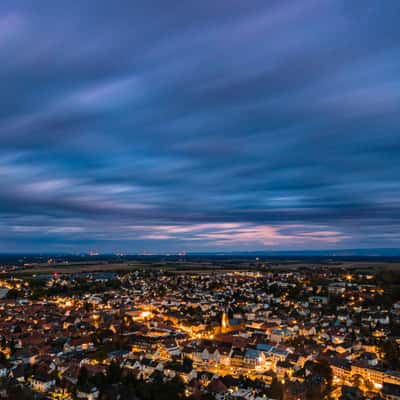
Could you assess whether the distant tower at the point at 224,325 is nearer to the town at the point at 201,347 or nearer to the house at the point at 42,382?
the town at the point at 201,347

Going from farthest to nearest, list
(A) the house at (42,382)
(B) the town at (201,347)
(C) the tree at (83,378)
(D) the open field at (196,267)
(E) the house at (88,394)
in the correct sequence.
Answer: (D) the open field at (196,267)
(A) the house at (42,382)
(B) the town at (201,347)
(C) the tree at (83,378)
(E) the house at (88,394)

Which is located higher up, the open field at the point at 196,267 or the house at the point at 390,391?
the house at the point at 390,391

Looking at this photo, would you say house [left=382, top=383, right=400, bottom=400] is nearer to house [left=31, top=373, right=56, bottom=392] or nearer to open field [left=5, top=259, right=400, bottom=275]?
house [left=31, top=373, right=56, bottom=392]

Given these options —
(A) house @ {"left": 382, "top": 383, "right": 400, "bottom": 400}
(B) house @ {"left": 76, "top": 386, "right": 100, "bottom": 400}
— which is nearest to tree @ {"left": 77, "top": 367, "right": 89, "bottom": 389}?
(B) house @ {"left": 76, "top": 386, "right": 100, "bottom": 400}

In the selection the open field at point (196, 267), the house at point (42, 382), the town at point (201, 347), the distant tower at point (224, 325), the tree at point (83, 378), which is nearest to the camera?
the tree at point (83, 378)

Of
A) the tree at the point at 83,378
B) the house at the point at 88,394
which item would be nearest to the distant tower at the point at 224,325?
the tree at the point at 83,378

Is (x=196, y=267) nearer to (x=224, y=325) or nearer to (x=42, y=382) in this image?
(x=224, y=325)

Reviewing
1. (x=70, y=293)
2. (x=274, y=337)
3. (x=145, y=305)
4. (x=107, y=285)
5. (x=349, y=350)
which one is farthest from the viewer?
(x=107, y=285)

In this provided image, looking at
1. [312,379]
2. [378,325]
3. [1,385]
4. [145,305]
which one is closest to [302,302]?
[378,325]

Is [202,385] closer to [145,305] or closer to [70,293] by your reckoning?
[145,305]
